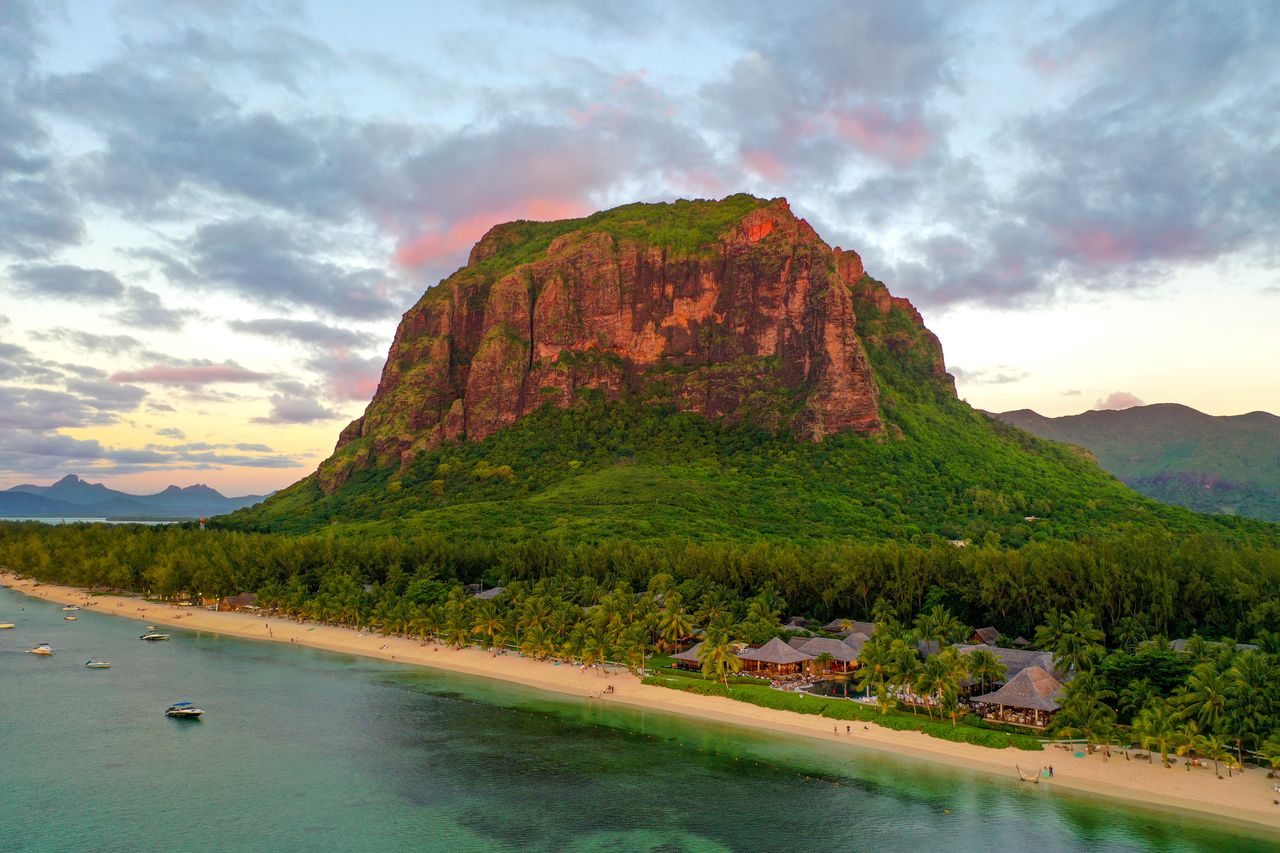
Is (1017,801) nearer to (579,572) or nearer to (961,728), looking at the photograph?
(961,728)

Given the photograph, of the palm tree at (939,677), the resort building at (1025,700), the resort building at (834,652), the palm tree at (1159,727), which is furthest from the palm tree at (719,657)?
the palm tree at (1159,727)

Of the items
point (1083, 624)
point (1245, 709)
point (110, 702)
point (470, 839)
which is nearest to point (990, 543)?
point (1083, 624)

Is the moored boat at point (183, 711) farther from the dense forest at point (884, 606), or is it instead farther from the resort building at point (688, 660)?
the resort building at point (688, 660)

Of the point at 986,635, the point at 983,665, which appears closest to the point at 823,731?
the point at 983,665

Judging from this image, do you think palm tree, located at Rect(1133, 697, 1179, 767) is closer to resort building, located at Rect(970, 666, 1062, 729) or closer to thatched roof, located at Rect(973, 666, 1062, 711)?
resort building, located at Rect(970, 666, 1062, 729)

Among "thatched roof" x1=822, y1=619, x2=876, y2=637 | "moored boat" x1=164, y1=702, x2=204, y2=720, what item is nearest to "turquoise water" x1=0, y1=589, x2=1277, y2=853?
"moored boat" x1=164, y1=702, x2=204, y2=720

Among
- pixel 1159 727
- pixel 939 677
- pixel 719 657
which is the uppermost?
pixel 939 677

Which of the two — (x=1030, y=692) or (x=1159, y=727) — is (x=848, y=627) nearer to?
(x=1030, y=692)
